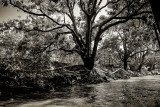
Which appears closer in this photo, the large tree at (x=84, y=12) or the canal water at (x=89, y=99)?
the canal water at (x=89, y=99)

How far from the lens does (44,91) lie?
7.52 meters

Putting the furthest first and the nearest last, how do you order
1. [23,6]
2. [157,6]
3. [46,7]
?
[46,7], [23,6], [157,6]

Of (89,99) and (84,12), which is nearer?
(89,99)

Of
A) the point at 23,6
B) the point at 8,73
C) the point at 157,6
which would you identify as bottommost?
the point at 8,73

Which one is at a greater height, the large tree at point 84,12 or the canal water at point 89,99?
the large tree at point 84,12

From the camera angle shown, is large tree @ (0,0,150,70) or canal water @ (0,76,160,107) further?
large tree @ (0,0,150,70)

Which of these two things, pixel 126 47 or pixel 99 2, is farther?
pixel 126 47

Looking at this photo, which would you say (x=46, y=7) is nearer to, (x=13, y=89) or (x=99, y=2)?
(x=99, y=2)

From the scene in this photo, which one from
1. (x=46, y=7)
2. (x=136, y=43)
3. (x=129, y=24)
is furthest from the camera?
(x=136, y=43)

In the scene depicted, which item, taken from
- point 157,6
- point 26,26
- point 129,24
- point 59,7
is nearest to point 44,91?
point 157,6

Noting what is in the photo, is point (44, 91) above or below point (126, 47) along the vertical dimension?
below

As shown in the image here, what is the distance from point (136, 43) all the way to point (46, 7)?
19.6 m

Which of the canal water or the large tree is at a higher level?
the large tree

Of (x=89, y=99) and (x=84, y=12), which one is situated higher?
(x=84, y=12)
